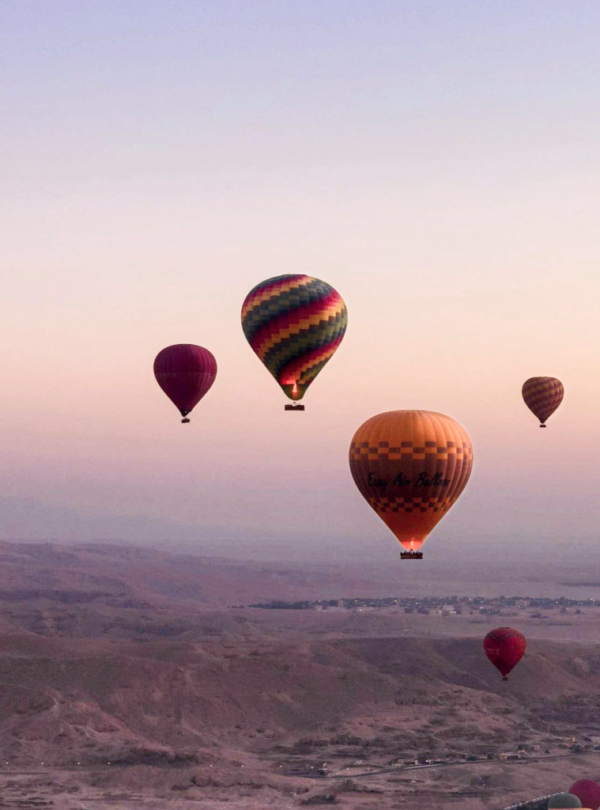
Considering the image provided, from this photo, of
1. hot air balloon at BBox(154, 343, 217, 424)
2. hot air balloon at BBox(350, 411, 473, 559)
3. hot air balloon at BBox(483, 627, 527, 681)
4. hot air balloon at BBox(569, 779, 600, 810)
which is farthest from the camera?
hot air balloon at BBox(483, 627, 527, 681)

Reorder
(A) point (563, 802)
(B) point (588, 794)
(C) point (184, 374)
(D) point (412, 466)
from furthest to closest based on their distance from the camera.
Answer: (C) point (184, 374) < (B) point (588, 794) < (A) point (563, 802) < (D) point (412, 466)

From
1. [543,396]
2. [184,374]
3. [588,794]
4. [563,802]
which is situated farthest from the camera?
[543,396]

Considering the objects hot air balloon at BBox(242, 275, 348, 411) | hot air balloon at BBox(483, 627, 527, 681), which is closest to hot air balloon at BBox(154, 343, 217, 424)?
hot air balloon at BBox(242, 275, 348, 411)

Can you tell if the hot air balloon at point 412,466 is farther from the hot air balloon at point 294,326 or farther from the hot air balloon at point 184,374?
the hot air balloon at point 184,374

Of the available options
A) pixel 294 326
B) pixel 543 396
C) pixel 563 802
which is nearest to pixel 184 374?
pixel 294 326

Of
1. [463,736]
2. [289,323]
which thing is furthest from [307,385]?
[463,736]

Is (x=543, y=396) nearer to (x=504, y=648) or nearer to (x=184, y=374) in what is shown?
(x=504, y=648)

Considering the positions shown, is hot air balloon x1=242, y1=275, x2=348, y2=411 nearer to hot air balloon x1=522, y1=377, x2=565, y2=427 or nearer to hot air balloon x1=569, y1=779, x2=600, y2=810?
hot air balloon x1=569, y1=779, x2=600, y2=810
